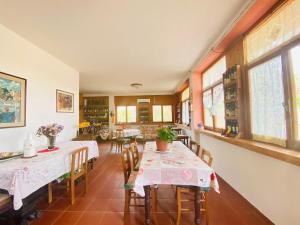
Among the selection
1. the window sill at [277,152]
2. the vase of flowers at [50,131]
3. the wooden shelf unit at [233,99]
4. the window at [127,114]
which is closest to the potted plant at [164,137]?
the window sill at [277,152]

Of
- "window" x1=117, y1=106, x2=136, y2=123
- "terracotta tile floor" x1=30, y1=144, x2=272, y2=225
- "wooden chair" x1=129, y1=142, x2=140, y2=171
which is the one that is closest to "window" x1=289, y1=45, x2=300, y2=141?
"terracotta tile floor" x1=30, y1=144, x2=272, y2=225

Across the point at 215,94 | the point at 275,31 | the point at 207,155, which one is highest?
the point at 275,31

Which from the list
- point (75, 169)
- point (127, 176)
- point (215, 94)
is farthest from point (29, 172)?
point (215, 94)

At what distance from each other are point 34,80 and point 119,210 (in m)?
2.81

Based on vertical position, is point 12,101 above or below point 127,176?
above

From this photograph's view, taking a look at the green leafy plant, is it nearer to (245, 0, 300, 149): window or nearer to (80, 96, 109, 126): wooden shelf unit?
(245, 0, 300, 149): window

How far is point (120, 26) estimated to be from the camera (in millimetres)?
2510

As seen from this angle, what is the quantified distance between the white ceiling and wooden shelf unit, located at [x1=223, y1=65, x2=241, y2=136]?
742 mm

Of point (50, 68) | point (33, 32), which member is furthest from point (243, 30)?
point (50, 68)

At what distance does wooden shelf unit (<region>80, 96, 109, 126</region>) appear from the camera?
910 cm

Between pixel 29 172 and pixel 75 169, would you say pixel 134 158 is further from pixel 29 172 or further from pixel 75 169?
pixel 29 172

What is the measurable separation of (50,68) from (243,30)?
12.5 ft

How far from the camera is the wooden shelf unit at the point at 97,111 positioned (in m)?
9.10

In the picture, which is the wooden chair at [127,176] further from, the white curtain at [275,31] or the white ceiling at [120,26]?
the white curtain at [275,31]
